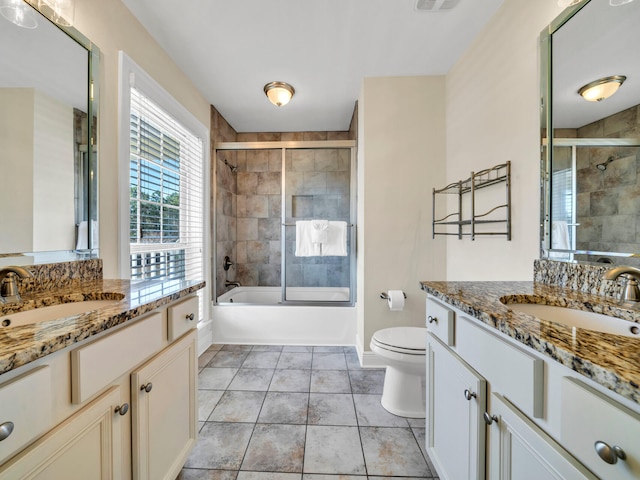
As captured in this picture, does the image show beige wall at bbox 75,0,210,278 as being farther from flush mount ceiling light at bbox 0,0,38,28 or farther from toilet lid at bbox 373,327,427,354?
toilet lid at bbox 373,327,427,354

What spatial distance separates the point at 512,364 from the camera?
70 cm

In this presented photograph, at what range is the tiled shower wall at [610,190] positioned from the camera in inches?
35.7

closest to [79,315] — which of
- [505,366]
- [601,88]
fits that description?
[505,366]

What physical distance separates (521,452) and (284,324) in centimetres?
227

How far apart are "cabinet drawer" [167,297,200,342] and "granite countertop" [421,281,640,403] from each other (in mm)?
1031

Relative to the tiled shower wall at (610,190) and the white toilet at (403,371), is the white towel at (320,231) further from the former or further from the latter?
the tiled shower wall at (610,190)

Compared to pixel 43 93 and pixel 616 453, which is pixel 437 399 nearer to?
pixel 616 453

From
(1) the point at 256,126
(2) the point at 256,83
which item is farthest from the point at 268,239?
(2) the point at 256,83

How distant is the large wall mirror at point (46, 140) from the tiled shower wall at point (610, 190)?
2132 mm

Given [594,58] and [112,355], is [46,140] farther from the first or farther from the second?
[594,58]

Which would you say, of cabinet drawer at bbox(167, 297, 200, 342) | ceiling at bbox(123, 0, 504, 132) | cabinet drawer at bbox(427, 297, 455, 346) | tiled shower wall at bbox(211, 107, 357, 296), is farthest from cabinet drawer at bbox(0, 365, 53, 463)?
tiled shower wall at bbox(211, 107, 357, 296)

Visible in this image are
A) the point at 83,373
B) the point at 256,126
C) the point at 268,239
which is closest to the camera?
the point at 83,373

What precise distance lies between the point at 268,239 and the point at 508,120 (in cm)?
285

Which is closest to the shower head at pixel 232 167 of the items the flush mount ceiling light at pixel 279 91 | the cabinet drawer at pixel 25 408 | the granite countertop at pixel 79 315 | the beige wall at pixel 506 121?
the flush mount ceiling light at pixel 279 91
